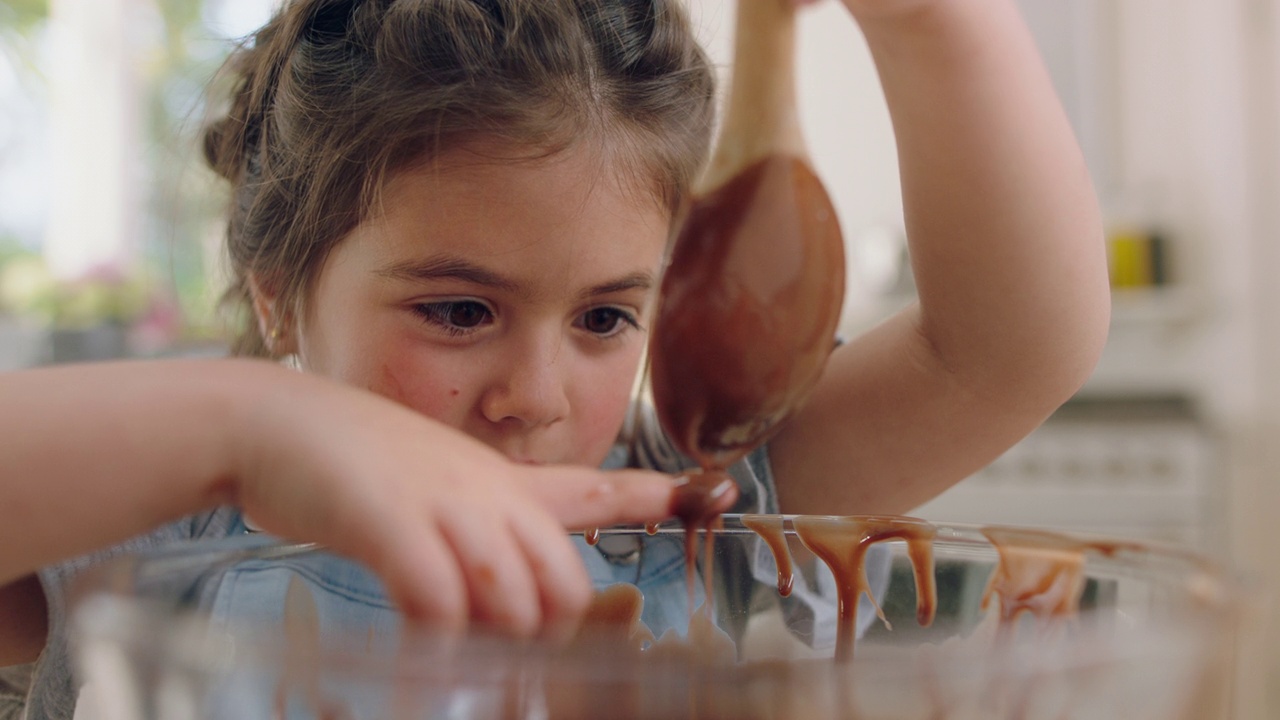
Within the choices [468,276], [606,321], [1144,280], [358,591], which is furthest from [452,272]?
[1144,280]

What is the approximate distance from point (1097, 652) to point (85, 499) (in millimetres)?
307

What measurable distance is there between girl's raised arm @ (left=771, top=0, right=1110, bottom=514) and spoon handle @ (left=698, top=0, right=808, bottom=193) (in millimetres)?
100

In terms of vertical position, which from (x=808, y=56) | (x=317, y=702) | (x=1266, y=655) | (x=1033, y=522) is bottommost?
(x=1266, y=655)

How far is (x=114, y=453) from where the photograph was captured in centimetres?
35

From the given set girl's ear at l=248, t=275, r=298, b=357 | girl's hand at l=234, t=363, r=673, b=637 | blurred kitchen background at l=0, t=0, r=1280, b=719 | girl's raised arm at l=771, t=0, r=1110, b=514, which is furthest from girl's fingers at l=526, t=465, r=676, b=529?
blurred kitchen background at l=0, t=0, r=1280, b=719

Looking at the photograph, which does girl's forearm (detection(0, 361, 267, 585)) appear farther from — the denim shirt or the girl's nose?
the girl's nose

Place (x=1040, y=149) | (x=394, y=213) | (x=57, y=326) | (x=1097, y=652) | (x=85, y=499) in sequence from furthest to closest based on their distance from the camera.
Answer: (x=57, y=326) → (x=394, y=213) → (x=1040, y=149) → (x=85, y=499) → (x=1097, y=652)

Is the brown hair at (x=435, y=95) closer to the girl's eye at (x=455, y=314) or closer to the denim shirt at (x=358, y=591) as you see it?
the girl's eye at (x=455, y=314)

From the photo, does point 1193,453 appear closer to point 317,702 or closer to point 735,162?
point 735,162

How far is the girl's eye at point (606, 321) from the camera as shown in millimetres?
669

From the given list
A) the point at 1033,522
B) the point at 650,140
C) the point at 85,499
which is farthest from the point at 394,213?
the point at 1033,522

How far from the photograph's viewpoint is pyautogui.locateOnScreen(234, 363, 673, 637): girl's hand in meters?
0.29

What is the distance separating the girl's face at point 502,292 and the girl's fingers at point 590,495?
11.2 inches

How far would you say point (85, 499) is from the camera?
0.35 meters
